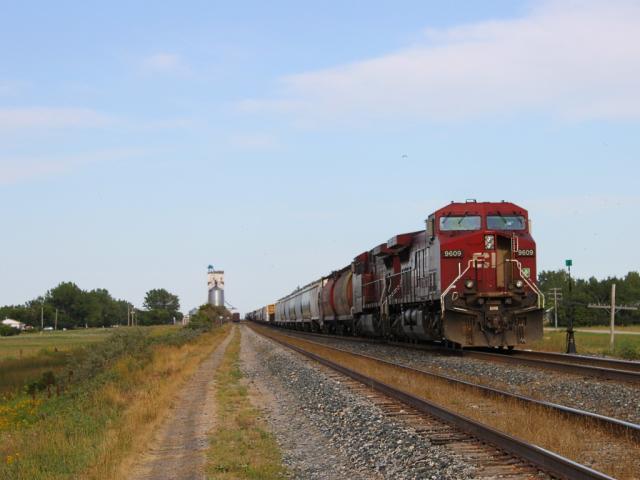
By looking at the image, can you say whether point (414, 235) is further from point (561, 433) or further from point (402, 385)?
point (561, 433)

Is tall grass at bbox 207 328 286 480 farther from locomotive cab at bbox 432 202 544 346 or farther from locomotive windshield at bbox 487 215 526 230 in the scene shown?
locomotive windshield at bbox 487 215 526 230

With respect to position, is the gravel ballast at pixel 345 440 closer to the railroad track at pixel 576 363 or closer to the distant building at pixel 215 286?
the railroad track at pixel 576 363

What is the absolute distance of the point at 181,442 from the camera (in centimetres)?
1007

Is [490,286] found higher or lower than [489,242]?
lower

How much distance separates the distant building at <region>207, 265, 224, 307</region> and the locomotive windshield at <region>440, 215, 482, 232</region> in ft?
436

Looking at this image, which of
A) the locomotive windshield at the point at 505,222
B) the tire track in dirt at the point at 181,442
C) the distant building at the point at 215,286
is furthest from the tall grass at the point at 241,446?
the distant building at the point at 215,286

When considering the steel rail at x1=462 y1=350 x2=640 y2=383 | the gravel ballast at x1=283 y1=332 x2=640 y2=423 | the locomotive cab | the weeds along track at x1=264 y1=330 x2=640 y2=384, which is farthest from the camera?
the locomotive cab

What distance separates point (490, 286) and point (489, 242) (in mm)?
1240

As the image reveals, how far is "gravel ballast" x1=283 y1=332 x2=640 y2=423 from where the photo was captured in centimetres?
1109

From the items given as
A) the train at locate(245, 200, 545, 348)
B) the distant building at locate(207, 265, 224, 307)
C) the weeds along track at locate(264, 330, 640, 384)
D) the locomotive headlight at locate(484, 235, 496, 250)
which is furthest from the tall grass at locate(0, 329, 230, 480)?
the distant building at locate(207, 265, 224, 307)

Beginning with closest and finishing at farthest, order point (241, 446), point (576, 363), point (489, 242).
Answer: point (241, 446) → point (576, 363) → point (489, 242)

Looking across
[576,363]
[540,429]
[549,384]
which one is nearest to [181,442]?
[540,429]

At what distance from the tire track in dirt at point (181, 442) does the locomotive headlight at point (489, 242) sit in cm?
911

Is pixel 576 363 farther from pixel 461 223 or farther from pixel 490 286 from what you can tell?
pixel 461 223
